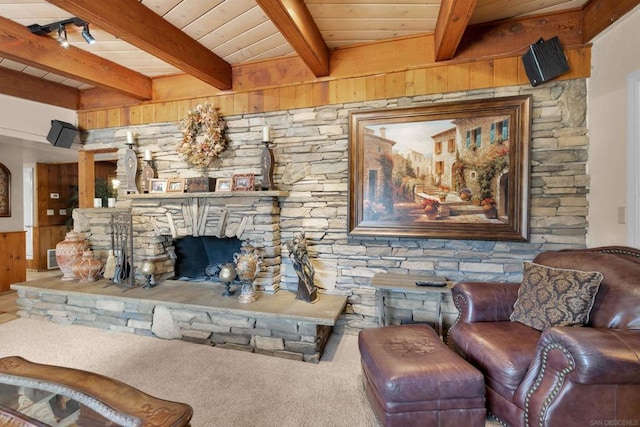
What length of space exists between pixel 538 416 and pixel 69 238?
4639 millimetres

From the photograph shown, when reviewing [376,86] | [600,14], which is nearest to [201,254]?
[376,86]

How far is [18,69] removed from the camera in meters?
3.33

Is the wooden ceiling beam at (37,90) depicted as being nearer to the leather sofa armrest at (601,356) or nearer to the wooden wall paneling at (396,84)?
the wooden wall paneling at (396,84)

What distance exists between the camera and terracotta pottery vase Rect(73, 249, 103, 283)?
11.1 ft

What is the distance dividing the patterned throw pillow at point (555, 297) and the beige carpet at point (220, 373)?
1.22 metres

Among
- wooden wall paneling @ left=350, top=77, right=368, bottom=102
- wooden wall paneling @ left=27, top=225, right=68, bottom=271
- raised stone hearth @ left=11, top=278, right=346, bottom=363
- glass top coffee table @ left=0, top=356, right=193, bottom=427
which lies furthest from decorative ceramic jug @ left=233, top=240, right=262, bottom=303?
wooden wall paneling @ left=27, top=225, right=68, bottom=271

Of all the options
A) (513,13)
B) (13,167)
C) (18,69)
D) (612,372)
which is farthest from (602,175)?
(13,167)

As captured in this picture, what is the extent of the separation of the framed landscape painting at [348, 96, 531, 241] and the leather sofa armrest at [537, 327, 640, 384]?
126cm

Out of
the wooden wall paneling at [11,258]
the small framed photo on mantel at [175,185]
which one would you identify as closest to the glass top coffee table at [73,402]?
the small framed photo on mantel at [175,185]

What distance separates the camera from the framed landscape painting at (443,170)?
248cm

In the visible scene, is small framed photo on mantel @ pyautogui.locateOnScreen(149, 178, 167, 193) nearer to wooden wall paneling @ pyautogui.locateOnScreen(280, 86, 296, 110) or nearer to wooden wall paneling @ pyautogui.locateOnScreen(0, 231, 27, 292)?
wooden wall paneling @ pyautogui.locateOnScreen(280, 86, 296, 110)

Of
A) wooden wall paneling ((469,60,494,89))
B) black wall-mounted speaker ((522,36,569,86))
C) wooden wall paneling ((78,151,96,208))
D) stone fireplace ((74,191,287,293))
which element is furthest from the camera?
wooden wall paneling ((78,151,96,208))

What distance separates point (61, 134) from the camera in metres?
3.71

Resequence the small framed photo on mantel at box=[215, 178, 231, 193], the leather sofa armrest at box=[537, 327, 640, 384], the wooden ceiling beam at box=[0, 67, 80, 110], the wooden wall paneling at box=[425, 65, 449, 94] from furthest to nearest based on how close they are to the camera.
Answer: the wooden ceiling beam at box=[0, 67, 80, 110] < the small framed photo on mantel at box=[215, 178, 231, 193] < the wooden wall paneling at box=[425, 65, 449, 94] < the leather sofa armrest at box=[537, 327, 640, 384]
